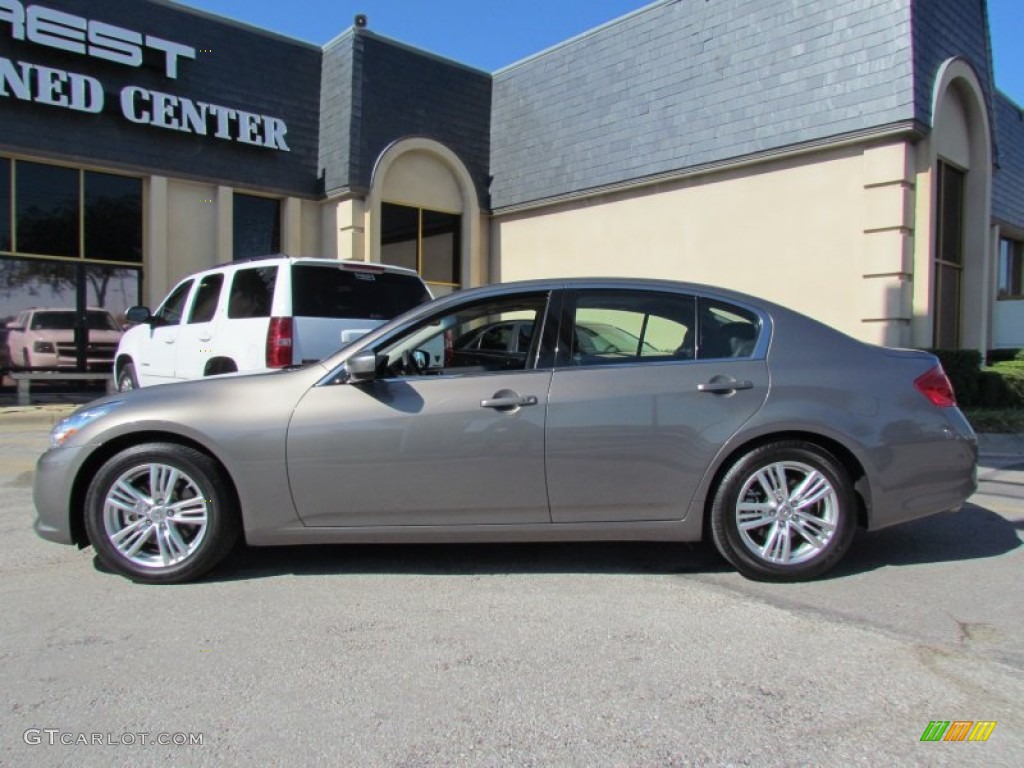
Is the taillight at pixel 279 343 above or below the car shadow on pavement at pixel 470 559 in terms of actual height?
above

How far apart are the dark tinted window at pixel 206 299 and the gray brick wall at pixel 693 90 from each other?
7.98 m

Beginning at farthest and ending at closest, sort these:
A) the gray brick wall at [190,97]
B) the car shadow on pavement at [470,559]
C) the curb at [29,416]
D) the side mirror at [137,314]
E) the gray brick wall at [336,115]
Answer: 1. the gray brick wall at [336,115]
2. the gray brick wall at [190,97]
3. the curb at [29,416]
4. the side mirror at [137,314]
5. the car shadow on pavement at [470,559]

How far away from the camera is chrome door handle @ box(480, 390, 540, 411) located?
4090 millimetres

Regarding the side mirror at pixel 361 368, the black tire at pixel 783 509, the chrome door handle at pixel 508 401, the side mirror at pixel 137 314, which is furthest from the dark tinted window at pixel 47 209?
the black tire at pixel 783 509

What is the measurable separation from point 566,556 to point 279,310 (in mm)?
3479

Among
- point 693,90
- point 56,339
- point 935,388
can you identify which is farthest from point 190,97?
point 935,388

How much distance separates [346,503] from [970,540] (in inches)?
157

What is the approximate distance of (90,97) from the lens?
11820 mm

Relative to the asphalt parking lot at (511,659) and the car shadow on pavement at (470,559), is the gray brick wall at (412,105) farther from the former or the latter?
the asphalt parking lot at (511,659)

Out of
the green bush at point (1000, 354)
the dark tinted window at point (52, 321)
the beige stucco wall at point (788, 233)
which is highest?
the beige stucco wall at point (788, 233)

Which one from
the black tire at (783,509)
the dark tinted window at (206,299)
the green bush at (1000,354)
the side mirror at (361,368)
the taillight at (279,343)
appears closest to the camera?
the side mirror at (361,368)

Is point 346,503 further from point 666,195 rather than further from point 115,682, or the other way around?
point 666,195

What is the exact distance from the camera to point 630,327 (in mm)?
4477

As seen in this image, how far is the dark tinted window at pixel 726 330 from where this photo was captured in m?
4.31
